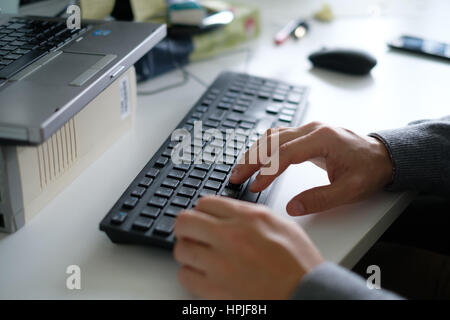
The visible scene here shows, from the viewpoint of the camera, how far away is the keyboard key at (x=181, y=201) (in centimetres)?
59

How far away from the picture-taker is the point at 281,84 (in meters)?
0.90

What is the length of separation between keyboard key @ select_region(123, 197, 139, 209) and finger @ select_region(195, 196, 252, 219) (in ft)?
0.28

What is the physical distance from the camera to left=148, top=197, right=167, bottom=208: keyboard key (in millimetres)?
591

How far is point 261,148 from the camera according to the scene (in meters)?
0.67

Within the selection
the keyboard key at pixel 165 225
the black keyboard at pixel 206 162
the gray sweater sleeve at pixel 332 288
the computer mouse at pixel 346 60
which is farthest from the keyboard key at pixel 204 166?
the computer mouse at pixel 346 60

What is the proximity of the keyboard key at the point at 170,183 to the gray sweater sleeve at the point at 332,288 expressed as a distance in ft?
0.67

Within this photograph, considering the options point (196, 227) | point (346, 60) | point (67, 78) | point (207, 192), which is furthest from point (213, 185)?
point (346, 60)

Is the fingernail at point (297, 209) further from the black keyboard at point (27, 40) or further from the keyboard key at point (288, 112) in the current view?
the black keyboard at point (27, 40)

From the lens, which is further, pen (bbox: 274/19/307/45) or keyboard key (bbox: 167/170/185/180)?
pen (bbox: 274/19/307/45)

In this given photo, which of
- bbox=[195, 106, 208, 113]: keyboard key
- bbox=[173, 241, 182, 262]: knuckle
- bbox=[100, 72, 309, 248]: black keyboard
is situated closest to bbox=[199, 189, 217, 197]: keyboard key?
bbox=[100, 72, 309, 248]: black keyboard

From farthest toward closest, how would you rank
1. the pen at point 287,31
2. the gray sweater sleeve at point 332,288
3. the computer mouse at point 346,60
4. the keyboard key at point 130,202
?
the pen at point 287,31, the computer mouse at point 346,60, the keyboard key at point 130,202, the gray sweater sleeve at point 332,288

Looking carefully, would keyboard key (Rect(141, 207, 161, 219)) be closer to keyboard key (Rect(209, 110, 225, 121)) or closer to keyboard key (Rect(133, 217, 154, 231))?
keyboard key (Rect(133, 217, 154, 231))

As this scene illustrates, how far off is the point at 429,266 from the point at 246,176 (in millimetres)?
388
